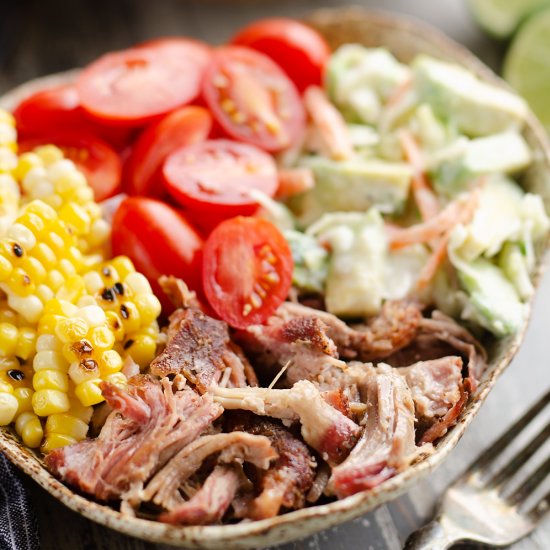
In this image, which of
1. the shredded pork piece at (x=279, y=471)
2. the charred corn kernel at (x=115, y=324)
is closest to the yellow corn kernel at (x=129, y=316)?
the charred corn kernel at (x=115, y=324)

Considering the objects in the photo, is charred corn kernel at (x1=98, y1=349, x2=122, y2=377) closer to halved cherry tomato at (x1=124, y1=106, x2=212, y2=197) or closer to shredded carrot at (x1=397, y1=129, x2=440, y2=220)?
halved cherry tomato at (x1=124, y1=106, x2=212, y2=197)

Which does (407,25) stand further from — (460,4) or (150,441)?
(150,441)

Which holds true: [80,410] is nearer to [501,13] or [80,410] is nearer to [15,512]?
[15,512]

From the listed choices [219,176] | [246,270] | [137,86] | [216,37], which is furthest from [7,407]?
[216,37]

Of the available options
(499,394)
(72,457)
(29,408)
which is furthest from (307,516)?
(499,394)

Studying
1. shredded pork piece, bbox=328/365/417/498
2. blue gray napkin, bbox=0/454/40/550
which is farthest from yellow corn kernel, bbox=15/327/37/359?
shredded pork piece, bbox=328/365/417/498

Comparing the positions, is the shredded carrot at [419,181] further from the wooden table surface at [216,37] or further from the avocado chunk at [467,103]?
the wooden table surface at [216,37]
